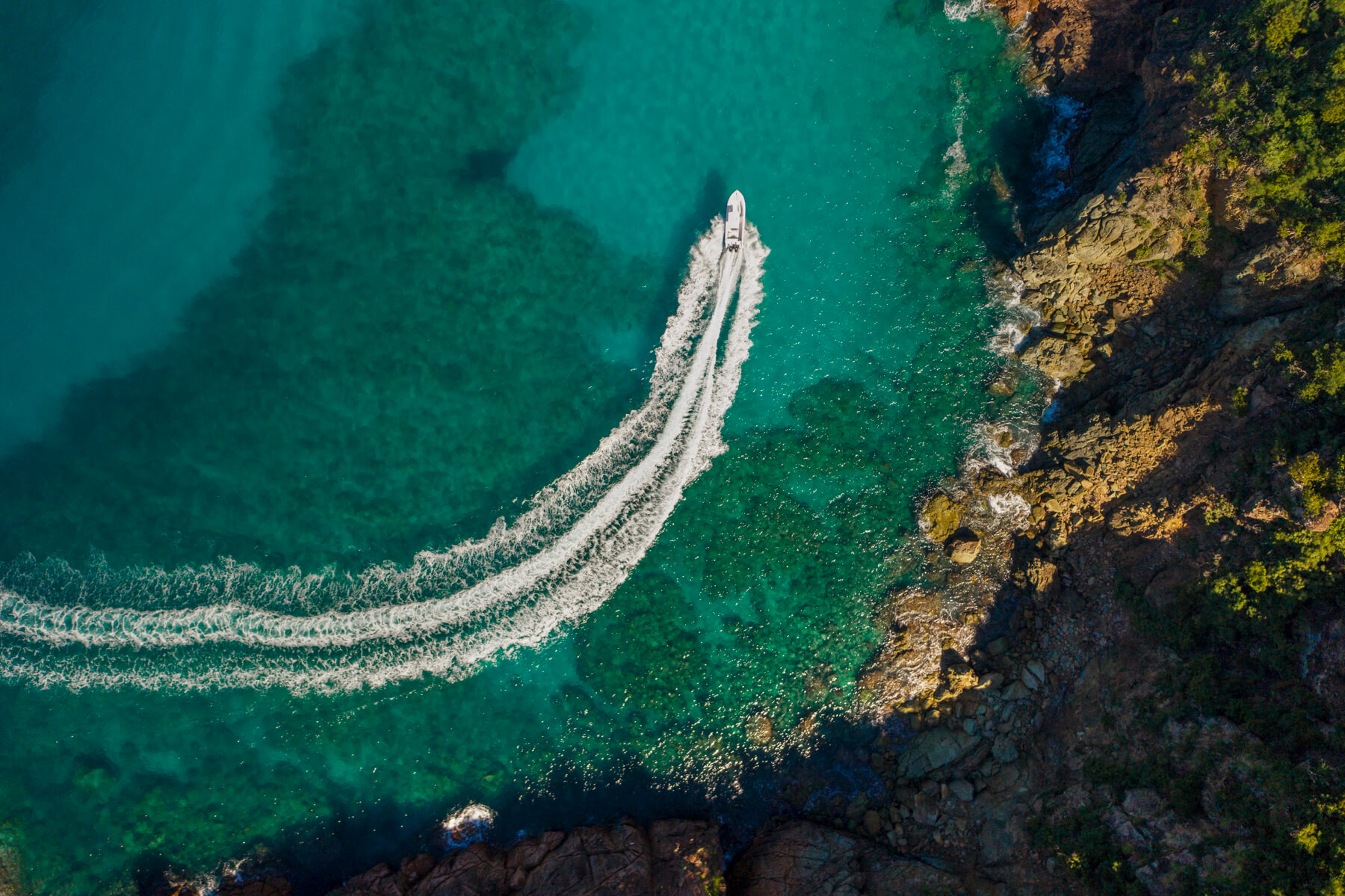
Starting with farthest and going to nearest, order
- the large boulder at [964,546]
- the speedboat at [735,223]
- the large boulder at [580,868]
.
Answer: the speedboat at [735,223] → the large boulder at [964,546] → the large boulder at [580,868]

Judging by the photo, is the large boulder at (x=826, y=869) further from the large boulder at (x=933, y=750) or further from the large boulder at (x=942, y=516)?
the large boulder at (x=942, y=516)

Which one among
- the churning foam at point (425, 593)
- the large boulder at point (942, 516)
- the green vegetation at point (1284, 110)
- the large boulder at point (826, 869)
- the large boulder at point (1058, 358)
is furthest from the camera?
the churning foam at point (425, 593)

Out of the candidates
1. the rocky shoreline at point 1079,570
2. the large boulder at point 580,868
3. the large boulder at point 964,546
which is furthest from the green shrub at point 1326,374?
the large boulder at point 580,868

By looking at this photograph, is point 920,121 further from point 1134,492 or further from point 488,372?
point 488,372

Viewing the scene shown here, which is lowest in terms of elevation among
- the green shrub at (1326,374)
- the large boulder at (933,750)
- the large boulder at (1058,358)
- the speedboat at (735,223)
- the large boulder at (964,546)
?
the large boulder at (933,750)

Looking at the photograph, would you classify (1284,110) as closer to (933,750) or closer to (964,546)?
(964,546)

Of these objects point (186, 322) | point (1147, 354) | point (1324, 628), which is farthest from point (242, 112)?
point (1324, 628)

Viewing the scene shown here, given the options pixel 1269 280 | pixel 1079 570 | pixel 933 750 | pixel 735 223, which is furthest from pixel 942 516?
pixel 735 223

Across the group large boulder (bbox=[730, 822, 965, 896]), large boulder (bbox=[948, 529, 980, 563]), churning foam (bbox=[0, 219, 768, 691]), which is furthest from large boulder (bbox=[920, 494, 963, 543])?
large boulder (bbox=[730, 822, 965, 896])
